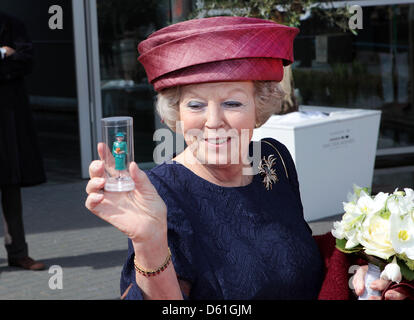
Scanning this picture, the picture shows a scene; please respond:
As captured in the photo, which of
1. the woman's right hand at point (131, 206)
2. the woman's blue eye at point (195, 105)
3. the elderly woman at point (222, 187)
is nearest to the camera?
the woman's right hand at point (131, 206)

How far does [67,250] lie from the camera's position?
21.0 ft

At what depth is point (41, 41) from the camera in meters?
16.5

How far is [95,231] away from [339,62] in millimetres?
5382

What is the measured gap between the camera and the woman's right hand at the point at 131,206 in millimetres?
1644

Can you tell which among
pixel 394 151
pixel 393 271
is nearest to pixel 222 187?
pixel 393 271

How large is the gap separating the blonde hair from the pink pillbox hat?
0.05 m

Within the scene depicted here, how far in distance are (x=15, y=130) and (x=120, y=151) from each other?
13.0ft

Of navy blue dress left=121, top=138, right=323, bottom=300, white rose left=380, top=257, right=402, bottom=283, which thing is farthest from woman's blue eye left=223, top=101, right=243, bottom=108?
white rose left=380, top=257, right=402, bottom=283

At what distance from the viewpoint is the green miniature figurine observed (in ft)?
5.47

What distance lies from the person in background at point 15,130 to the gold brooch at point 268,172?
3397mm

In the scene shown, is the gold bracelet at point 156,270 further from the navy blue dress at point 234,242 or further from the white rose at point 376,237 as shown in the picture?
the white rose at point 376,237
